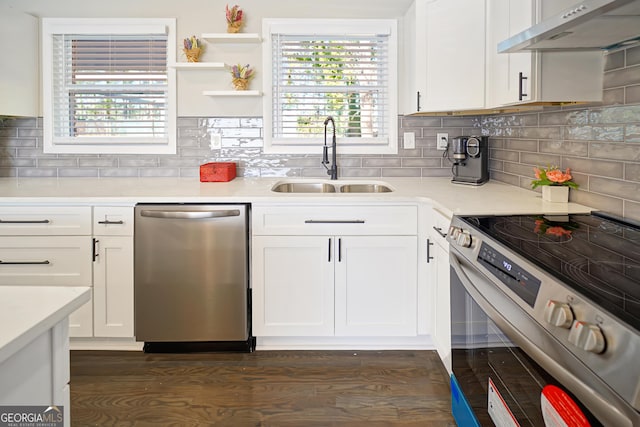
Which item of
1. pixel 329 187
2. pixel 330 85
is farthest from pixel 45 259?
pixel 330 85

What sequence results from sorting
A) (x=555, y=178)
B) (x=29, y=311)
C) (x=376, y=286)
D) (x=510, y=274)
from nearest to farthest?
(x=29, y=311) → (x=510, y=274) → (x=555, y=178) → (x=376, y=286)

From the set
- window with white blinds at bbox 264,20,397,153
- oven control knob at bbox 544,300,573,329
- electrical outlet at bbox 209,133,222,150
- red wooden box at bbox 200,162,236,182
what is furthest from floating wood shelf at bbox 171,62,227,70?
oven control knob at bbox 544,300,573,329

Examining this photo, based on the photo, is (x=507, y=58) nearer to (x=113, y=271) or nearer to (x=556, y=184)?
(x=556, y=184)

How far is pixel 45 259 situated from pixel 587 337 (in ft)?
8.67

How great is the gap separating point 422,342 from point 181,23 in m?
2.49

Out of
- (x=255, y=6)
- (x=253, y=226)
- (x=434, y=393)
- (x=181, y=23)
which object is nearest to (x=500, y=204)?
(x=434, y=393)

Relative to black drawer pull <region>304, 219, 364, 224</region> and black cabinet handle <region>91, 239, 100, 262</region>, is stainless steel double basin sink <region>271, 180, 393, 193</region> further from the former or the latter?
black cabinet handle <region>91, 239, 100, 262</region>

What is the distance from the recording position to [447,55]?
281 centimetres

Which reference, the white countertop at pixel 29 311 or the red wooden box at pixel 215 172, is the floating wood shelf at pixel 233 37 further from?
the white countertop at pixel 29 311

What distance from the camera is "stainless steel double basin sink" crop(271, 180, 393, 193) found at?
335cm

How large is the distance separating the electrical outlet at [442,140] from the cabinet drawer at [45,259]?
87.3 inches

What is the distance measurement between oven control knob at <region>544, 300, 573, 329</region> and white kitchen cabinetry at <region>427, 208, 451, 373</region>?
1.16 m

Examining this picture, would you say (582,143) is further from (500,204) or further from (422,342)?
(422,342)

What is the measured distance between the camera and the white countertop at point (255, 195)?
2311 mm
